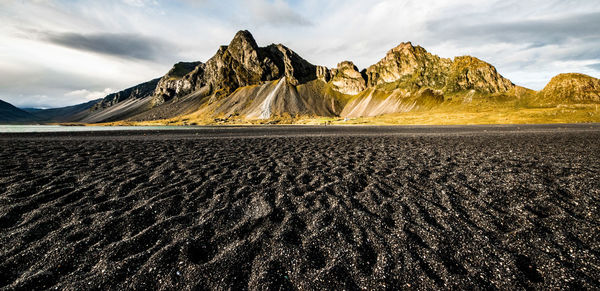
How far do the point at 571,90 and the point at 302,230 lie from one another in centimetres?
22966

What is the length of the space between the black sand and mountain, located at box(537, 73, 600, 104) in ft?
665

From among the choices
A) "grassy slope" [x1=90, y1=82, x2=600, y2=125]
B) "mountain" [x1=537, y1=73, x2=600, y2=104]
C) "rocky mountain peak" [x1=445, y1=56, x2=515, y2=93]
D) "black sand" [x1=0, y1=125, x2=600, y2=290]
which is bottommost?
"black sand" [x1=0, y1=125, x2=600, y2=290]

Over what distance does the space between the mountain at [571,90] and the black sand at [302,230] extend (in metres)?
203

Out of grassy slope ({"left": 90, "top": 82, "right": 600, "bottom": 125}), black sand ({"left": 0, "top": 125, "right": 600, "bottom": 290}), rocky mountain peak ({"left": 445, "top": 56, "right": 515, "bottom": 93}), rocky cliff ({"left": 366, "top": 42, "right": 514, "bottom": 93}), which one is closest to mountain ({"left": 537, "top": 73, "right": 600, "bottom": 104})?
grassy slope ({"left": 90, "top": 82, "right": 600, "bottom": 125})

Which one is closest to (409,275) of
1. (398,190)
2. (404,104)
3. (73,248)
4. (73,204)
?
(398,190)

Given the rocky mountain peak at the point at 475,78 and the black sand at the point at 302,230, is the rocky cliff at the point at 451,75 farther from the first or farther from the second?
the black sand at the point at 302,230

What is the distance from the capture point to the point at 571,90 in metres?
142

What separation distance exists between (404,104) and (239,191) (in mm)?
190401

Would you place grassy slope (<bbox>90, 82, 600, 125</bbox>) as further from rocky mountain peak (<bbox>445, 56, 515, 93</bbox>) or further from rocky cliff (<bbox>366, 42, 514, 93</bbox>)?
rocky cliff (<bbox>366, 42, 514, 93</bbox>)

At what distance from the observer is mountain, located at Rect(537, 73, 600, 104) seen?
444 ft

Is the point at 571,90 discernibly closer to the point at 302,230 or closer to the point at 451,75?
the point at 451,75

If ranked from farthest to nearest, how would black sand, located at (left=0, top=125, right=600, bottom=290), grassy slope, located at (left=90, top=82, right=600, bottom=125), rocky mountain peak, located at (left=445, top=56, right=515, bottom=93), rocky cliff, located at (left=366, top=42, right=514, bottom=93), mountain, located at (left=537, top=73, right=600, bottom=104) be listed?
rocky cliff, located at (left=366, top=42, right=514, bottom=93), rocky mountain peak, located at (left=445, top=56, right=515, bottom=93), mountain, located at (left=537, top=73, right=600, bottom=104), grassy slope, located at (left=90, top=82, right=600, bottom=125), black sand, located at (left=0, top=125, right=600, bottom=290)

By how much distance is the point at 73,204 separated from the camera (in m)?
7.16

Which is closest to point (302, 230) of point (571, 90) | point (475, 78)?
point (475, 78)
